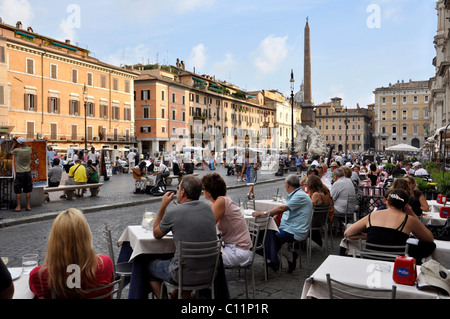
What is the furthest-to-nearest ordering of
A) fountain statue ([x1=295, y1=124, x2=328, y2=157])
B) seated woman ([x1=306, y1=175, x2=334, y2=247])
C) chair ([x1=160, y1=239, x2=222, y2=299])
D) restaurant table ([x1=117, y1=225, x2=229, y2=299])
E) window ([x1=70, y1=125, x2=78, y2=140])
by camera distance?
fountain statue ([x1=295, y1=124, x2=328, y2=157]), window ([x1=70, y1=125, x2=78, y2=140]), seated woman ([x1=306, y1=175, x2=334, y2=247]), restaurant table ([x1=117, y1=225, x2=229, y2=299]), chair ([x1=160, y1=239, x2=222, y2=299])

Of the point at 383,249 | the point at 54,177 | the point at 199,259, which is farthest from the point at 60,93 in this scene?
the point at 383,249

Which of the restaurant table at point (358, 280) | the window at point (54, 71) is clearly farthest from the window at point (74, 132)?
the restaurant table at point (358, 280)

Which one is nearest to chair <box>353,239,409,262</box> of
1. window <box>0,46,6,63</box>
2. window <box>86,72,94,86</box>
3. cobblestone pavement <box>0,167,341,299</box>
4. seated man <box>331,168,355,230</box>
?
cobblestone pavement <box>0,167,341,299</box>

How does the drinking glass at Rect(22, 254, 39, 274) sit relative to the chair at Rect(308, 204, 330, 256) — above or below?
above

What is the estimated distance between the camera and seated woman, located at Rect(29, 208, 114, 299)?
2.38 m

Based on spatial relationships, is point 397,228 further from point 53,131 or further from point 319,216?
point 53,131

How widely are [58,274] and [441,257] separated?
139 inches

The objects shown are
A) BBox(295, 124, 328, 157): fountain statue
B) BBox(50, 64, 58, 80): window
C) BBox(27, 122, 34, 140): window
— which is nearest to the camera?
BBox(27, 122, 34, 140): window

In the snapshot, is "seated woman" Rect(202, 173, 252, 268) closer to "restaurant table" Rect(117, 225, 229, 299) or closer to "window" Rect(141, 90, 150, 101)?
"restaurant table" Rect(117, 225, 229, 299)

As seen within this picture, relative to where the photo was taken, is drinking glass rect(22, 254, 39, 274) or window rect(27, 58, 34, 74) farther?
window rect(27, 58, 34, 74)

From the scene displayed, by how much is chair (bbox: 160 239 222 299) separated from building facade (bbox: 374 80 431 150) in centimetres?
9351

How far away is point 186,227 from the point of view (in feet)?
10.9
